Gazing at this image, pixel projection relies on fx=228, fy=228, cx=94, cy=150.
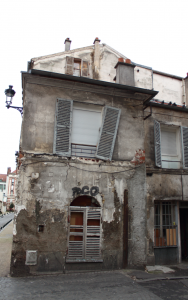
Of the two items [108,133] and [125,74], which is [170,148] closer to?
[108,133]


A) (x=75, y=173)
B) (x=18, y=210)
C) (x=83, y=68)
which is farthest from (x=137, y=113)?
(x=83, y=68)

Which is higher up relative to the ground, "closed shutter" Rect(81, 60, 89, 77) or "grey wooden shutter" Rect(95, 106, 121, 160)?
"closed shutter" Rect(81, 60, 89, 77)

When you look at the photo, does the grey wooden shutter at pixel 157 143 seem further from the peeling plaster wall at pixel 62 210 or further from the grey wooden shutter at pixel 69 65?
the grey wooden shutter at pixel 69 65

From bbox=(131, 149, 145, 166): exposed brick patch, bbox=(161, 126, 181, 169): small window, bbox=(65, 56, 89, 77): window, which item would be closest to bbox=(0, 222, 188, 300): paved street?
bbox=(131, 149, 145, 166): exposed brick patch

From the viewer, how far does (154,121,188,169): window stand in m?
9.11

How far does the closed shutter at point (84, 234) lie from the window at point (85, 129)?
183cm

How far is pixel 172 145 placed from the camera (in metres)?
9.41

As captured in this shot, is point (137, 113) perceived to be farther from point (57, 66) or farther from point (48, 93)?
point (57, 66)

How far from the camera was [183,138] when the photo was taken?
9.26 metres

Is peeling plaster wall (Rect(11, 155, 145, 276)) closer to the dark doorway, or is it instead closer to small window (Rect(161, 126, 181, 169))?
small window (Rect(161, 126, 181, 169))

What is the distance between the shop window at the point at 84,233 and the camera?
6871 millimetres

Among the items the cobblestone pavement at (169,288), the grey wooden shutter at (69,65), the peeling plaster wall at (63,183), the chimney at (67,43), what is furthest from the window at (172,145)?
the chimney at (67,43)

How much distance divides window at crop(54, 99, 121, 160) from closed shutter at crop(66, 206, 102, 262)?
183cm

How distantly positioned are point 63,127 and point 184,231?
6793mm
